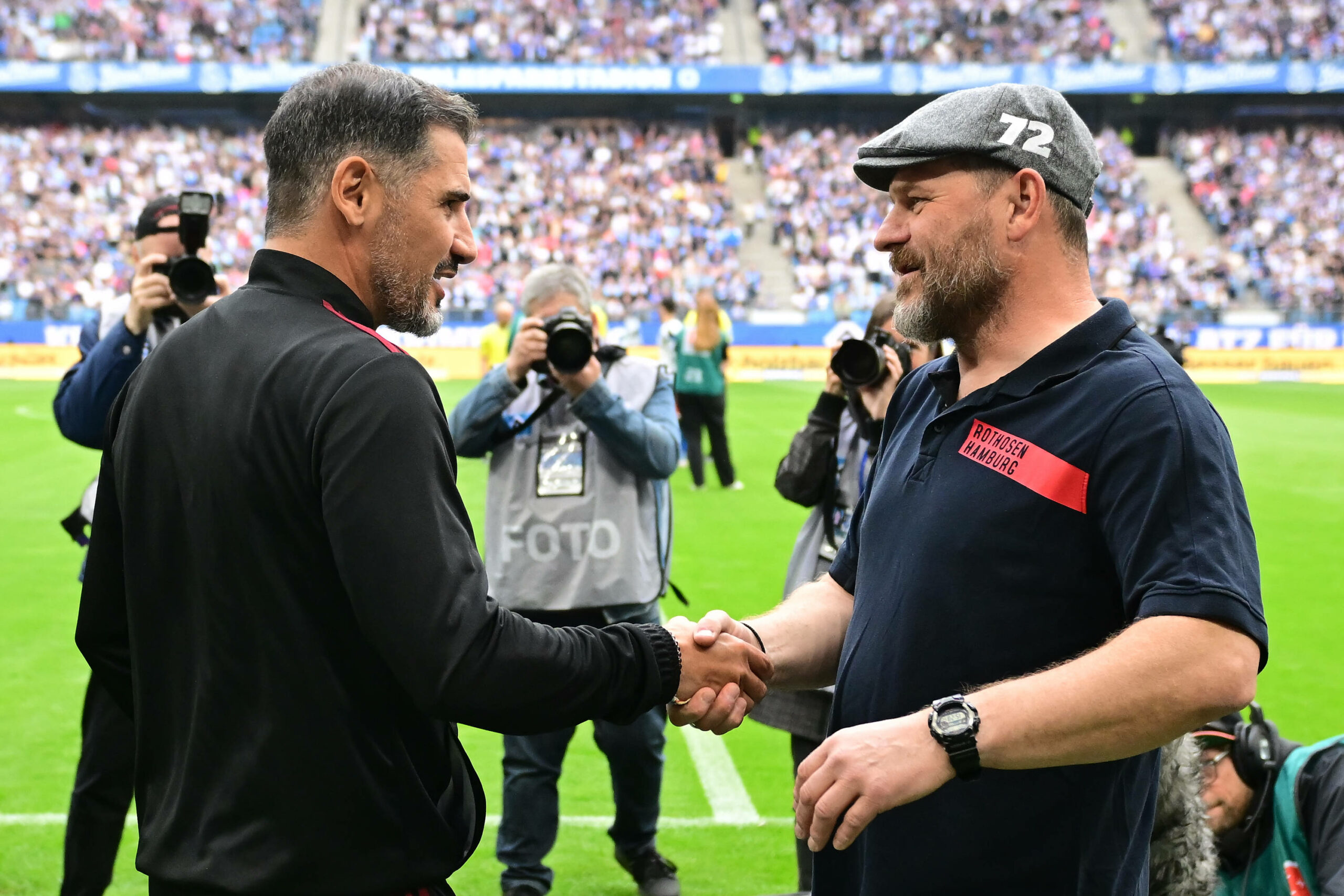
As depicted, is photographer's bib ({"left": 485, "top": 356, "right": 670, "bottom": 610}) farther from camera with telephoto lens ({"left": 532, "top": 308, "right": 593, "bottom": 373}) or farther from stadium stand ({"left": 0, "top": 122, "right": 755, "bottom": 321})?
stadium stand ({"left": 0, "top": 122, "right": 755, "bottom": 321})

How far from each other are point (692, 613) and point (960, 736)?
6137 millimetres

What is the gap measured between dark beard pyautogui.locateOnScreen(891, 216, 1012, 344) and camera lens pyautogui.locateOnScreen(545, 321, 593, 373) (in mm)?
2048

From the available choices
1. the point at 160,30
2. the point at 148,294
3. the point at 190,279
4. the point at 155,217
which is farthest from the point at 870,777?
the point at 160,30

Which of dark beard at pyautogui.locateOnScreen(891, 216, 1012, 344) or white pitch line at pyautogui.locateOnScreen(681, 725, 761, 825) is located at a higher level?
dark beard at pyautogui.locateOnScreen(891, 216, 1012, 344)

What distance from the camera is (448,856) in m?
1.99

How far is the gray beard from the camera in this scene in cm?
209

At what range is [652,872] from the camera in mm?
4328

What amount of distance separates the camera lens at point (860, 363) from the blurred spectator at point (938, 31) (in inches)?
1423

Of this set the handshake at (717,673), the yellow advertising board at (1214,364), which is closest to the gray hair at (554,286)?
the handshake at (717,673)

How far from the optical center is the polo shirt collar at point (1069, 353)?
2.04 meters

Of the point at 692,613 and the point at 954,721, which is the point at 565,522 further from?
the point at 692,613

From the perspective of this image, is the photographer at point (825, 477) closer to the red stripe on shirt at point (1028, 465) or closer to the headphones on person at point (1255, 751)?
the headphones on person at point (1255, 751)

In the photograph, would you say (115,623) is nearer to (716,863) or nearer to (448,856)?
(448,856)

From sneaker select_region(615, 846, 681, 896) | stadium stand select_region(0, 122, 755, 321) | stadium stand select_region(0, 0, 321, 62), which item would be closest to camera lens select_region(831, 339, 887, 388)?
sneaker select_region(615, 846, 681, 896)
